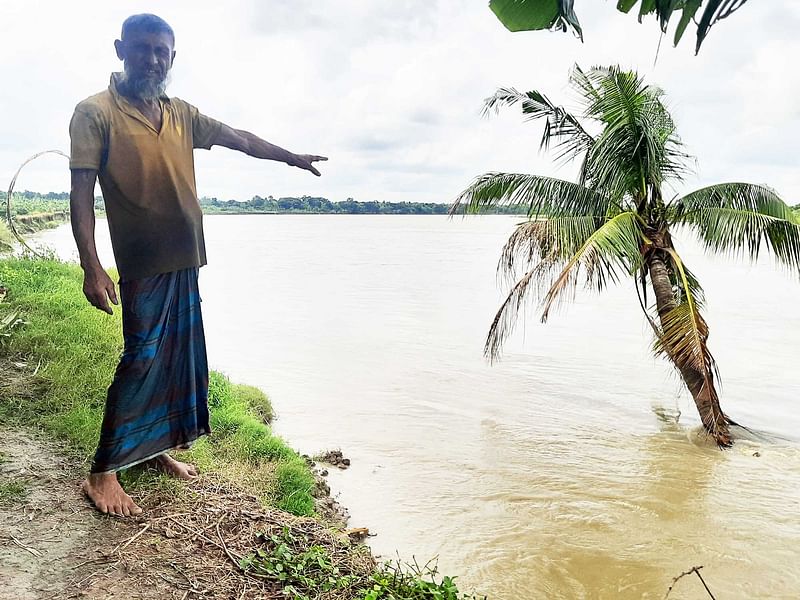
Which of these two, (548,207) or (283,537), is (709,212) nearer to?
(548,207)

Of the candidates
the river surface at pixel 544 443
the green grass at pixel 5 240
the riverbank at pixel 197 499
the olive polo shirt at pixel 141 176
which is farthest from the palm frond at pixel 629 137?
the green grass at pixel 5 240

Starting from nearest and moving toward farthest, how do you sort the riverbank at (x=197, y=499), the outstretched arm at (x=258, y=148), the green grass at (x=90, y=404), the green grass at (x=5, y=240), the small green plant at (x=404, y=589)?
the riverbank at (x=197, y=499) < the small green plant at (x=404, y=589) < the outstretched arm at (x=258, y=148) < the green grass at (x=90, y=404) < the green grass at (x=5, y=240)

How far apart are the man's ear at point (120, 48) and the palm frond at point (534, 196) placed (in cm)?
649

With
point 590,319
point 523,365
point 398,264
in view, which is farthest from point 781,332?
point 398,264

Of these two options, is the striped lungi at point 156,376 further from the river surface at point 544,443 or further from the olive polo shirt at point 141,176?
the river surface at point 544,443

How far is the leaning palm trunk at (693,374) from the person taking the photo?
25.6 feet

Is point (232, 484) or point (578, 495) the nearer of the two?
point (232, 484)

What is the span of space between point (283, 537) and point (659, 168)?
6994mm

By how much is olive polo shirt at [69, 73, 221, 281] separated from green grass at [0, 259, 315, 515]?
1.28 metres

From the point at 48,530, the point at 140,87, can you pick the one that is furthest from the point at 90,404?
the point at 140,87

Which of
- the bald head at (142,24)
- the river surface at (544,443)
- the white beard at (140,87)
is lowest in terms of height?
the river surface at (544,443)

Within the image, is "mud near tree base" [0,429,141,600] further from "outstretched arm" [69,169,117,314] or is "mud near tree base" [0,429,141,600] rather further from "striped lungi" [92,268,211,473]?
"outstretched arm" [69,169,117,314]

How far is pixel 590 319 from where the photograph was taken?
17.8 m

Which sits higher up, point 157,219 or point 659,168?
point 659,168
